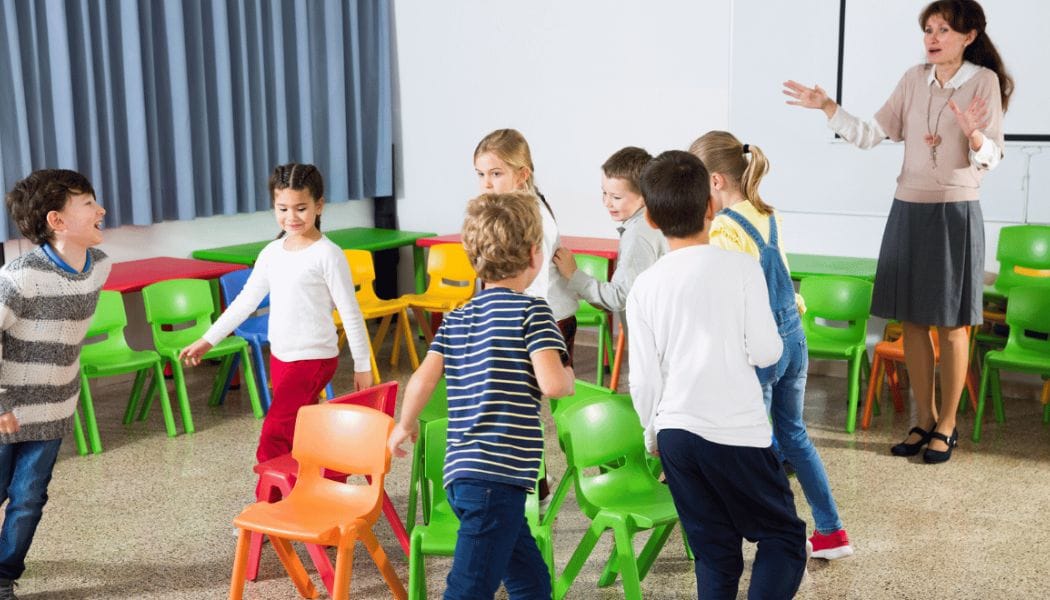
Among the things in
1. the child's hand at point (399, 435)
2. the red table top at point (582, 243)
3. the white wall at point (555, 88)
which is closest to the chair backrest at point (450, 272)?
the red table top at point (582, 243)

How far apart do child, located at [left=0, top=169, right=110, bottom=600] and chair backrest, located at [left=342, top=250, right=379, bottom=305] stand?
2626mm

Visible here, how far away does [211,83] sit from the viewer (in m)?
6.06

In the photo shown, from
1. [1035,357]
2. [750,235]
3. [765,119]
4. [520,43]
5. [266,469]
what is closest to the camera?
[750,235]

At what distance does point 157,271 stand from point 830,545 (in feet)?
11.5

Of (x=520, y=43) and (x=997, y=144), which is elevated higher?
(x=520, y=43)

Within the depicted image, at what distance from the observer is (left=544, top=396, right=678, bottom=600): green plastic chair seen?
9.44 feet

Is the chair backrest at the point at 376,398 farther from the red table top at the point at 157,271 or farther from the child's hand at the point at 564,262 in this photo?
the red table top at the point at 157,271

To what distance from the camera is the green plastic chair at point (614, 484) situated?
2.88 meters

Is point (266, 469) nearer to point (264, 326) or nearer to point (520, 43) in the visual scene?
point (264, 326)

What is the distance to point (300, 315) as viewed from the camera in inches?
138

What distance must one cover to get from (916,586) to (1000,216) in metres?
2.73

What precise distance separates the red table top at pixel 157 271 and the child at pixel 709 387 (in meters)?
3.24

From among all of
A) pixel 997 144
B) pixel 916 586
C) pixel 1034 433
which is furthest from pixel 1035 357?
pixel 916 586

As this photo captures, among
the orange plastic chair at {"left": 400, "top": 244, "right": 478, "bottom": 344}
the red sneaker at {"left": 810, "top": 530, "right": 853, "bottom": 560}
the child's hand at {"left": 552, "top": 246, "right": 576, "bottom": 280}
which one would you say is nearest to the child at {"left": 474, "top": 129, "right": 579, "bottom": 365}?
the child's hand at {"left": 552, "top": 246, "right": 576, "bottom": 280}
